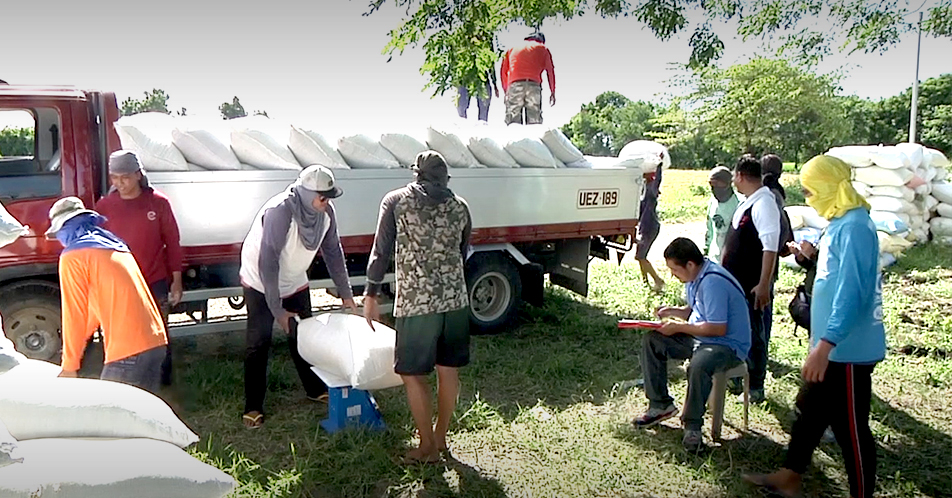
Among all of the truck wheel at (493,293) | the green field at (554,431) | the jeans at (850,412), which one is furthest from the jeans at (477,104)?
the jeans at (850,412)

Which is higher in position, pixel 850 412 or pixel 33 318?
pixel 33 318

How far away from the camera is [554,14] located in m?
5.63

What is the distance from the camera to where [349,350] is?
3787 millimetres

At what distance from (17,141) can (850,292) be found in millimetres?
4988

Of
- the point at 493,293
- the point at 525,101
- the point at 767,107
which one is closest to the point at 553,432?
the point at 493,293

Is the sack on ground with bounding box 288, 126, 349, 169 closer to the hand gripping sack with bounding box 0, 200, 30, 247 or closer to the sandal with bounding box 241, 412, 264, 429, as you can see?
the sandal with bounding box 241, 412, 264, 429

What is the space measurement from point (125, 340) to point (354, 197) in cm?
252

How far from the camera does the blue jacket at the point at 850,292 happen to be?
2963 millimetres

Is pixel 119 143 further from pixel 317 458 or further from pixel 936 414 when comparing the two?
pixel 936 414

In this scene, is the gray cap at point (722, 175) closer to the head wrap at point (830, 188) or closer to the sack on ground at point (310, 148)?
the head wrap at point (830, 188)

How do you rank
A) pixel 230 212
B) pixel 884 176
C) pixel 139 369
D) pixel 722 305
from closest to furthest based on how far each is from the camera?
pixel 139 369 < pixel 722 305 < pixel 230 212 < pixel 884 176

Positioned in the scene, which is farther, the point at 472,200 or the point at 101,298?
the point at 472,200

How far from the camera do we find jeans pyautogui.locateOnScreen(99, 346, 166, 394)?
3.26 metres

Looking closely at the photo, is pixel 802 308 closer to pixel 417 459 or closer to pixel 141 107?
pixel 417 459
